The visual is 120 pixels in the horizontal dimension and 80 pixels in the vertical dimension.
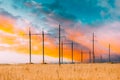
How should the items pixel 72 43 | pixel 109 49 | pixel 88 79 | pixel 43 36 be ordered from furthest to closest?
1. pixel 109 49
2. pixel 72 43
3. pixel 43 36
4. pixel 88 79

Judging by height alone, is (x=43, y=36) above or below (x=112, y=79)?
above

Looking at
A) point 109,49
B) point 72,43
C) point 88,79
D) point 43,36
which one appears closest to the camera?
point 88,79

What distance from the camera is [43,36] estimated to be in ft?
224

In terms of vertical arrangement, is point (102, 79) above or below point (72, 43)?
below

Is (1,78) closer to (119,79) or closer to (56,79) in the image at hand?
(56,79)

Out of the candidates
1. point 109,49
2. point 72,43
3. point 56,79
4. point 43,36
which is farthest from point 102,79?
point 109,49

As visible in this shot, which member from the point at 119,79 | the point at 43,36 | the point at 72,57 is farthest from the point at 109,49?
the point at 119,79

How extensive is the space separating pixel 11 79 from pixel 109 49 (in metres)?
83.4

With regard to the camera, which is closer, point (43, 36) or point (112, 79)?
point (112, 79)

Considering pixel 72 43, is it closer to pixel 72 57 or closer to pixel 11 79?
pixel 72 57

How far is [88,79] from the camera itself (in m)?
16.7

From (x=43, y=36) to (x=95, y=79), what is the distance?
5157 cm

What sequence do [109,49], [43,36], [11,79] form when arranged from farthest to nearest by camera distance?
[109,49], [43,36], [11,79]

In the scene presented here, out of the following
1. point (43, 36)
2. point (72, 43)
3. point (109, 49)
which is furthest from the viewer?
point (109, 49)
